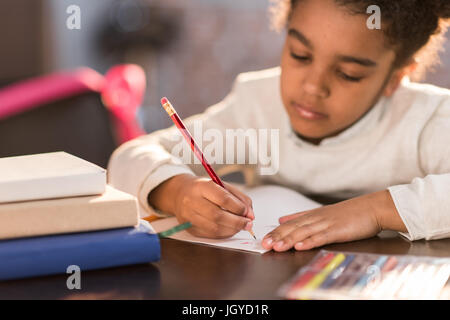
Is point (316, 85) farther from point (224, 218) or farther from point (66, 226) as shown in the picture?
point (66, 226)

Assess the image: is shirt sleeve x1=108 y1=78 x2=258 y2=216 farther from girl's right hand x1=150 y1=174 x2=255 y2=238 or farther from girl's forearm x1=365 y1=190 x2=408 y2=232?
girl's forearm x1=365 y1=190 x2=408 y2=232

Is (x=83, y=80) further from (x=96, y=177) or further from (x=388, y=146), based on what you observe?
(x=96, y=177)

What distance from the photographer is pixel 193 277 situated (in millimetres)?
585

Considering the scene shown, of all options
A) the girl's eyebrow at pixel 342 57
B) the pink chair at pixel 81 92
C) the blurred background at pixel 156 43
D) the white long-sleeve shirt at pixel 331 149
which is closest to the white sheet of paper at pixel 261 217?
the white long-sleeve shirt at pixel 331 149

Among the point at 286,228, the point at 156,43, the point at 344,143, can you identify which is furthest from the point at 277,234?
the point at 156,43

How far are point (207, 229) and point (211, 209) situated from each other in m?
0.03

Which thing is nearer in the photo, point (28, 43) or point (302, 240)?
point (302, 240)

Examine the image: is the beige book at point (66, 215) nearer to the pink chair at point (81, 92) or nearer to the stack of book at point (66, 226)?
the stack of book at point (66, 226)

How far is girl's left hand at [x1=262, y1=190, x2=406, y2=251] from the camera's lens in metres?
0.69

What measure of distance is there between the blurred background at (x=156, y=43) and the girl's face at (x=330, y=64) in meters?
1.25
